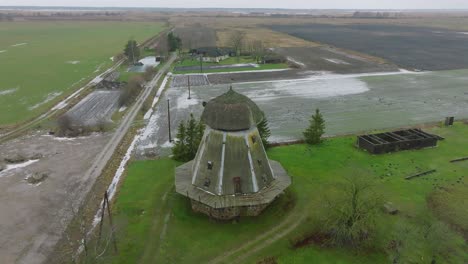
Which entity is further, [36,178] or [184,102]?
[184,102]

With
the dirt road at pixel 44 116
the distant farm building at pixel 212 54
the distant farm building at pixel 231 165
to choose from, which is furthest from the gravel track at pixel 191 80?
the distant farm building at pixel 231 165

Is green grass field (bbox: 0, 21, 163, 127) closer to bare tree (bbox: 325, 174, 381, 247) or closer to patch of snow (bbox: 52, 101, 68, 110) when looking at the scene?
patch of snow (bbox: 52, 101, 68, 110)

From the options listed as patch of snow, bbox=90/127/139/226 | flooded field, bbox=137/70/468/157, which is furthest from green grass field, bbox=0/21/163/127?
flooded field, bbox=137/70/468/157

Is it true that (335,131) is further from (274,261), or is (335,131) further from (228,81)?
(228,81)

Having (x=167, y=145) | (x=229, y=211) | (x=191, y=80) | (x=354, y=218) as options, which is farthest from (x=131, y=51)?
(x=354, y=218)

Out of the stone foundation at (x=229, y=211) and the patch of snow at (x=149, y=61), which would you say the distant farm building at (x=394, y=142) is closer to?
the stone foundation at (x=229, y=211)

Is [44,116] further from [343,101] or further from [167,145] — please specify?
[343,101]
